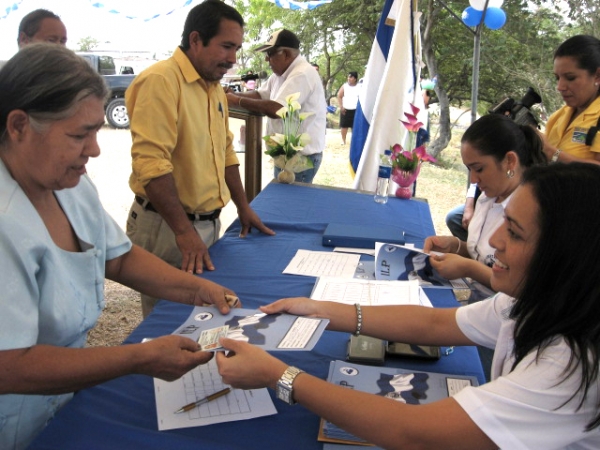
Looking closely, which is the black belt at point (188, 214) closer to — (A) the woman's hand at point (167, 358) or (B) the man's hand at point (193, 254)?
(B) the man's hand at point (193, 254)

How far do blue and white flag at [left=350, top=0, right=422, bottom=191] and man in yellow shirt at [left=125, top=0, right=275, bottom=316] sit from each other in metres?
1.86

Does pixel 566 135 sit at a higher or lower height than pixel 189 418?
higher

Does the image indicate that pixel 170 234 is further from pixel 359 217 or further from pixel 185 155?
pixel 359 217

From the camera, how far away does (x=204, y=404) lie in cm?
110

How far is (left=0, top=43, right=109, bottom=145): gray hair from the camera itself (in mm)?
957

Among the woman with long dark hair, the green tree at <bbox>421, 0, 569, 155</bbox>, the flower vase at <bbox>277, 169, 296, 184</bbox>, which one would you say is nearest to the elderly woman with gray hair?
the flower vase at <bbox>277, 169, 296, 184</bbox>

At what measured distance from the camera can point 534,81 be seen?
25.1 ft

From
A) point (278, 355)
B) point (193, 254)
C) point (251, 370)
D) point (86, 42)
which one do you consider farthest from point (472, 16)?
point (86, 42)

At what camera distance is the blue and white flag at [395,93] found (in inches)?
157

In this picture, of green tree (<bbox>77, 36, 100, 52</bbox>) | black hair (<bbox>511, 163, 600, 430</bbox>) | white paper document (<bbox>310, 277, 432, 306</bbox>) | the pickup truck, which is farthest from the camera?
green tree (<bbox>77, 36, 100, 52</bbox>)

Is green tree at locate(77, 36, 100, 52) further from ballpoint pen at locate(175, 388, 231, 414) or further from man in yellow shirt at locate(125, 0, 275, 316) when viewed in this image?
ballpoint pen at locate(175, 388, 231, 414)

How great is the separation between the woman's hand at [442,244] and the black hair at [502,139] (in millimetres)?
391

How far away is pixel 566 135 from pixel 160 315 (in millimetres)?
2511

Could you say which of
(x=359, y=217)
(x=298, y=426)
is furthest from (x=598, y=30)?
(x=298, y=426)
